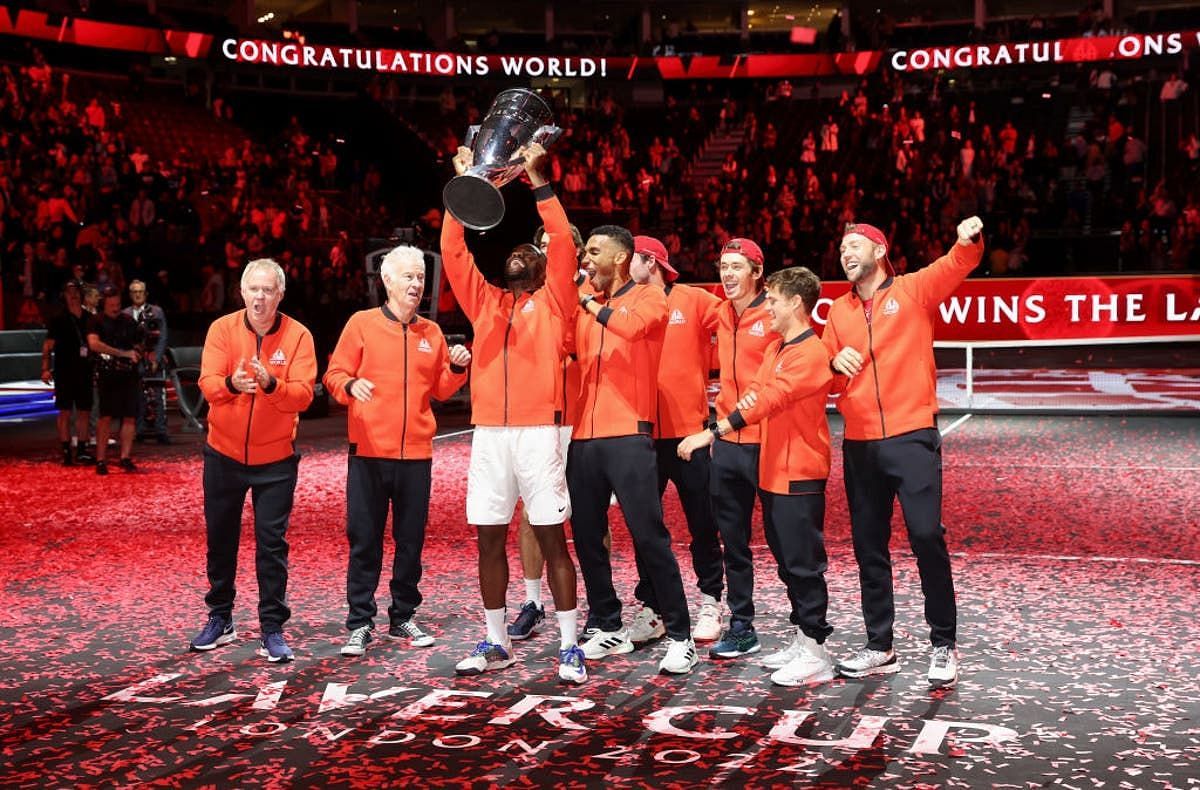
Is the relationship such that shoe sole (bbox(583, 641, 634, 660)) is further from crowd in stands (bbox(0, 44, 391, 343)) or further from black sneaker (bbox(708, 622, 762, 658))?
crowd in stands (bbox(0, 44, 391, 343))

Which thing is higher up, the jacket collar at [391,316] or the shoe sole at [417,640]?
the jacket collar at [391,316]

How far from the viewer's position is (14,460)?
13.9 meters

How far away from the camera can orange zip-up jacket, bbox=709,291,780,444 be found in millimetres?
6574

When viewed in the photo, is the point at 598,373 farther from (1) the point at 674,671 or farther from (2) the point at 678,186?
(2) the point at 678,186

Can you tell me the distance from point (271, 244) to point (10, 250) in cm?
460

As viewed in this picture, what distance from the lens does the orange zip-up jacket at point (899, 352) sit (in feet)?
19.1

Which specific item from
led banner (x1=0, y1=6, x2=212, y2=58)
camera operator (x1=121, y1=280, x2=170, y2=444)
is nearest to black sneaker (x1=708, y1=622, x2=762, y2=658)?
camera operator (x1=121, y1=280, x2=170, y2=444)

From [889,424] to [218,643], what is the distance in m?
3.26

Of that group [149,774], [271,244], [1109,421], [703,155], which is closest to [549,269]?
[149,774]

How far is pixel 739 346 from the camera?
6.63m

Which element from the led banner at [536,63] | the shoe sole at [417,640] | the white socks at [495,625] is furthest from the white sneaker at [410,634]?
the led banner at [536,63]

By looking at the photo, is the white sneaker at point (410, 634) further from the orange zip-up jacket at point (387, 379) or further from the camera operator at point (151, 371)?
the camera operator at point (151, 371)

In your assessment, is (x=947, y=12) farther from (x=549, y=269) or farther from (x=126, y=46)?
(x=549, y=269)

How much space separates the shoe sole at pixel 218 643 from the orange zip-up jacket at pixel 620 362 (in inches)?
77.3
